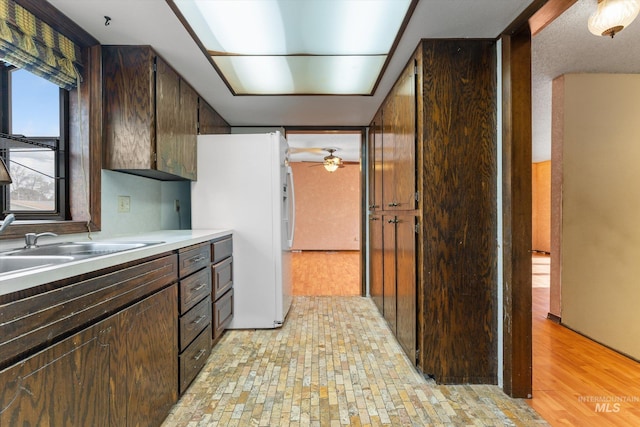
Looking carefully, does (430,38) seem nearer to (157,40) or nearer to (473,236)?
(473,236)

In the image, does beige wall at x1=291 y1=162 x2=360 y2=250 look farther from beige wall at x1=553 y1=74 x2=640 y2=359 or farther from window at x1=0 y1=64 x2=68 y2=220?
window at x1=0 y1=64 x2=68 y2=220

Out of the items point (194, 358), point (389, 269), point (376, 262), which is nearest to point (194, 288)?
point (194, 358)

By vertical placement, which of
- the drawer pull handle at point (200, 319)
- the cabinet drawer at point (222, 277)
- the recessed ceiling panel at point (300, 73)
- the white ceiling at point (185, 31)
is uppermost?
the recessed ceiling panel at point (300, 73)

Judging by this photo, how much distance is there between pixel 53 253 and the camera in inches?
62.1

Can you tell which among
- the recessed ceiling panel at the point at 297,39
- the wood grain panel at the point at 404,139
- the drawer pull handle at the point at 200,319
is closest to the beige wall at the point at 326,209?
the recessed ceiling panel at the point at 297,39

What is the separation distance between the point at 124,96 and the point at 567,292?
12.3 ft

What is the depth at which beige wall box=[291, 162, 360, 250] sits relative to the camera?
27.0 feet

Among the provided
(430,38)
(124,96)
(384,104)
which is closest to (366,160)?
(384,104)

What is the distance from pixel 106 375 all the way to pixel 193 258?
86 cm

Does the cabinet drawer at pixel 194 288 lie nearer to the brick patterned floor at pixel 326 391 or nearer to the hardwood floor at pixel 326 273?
the brick patterned floor at pixel 326 391

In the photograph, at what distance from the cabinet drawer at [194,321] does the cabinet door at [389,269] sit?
1434 mm

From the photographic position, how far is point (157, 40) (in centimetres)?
194

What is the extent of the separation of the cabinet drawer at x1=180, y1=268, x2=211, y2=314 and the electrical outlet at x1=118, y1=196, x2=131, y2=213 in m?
0.72

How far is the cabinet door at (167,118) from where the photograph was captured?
213 cm
